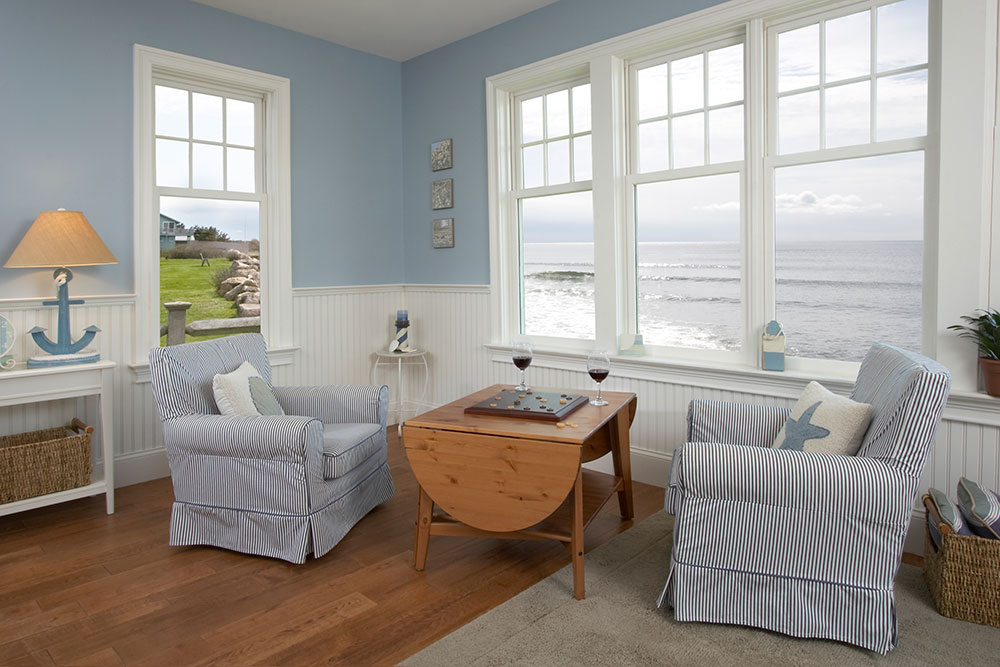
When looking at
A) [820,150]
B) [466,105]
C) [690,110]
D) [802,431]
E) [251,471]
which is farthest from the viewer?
[466,105]

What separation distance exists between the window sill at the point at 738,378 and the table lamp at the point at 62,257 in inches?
95.0

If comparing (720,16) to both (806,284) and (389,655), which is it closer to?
(806,284)

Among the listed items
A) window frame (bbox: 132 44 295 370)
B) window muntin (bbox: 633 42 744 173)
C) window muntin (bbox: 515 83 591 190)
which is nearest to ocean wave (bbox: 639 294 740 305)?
window muntin (bbox: 633 42 744 173)

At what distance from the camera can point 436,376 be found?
4.82 meters

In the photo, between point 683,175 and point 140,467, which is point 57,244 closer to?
point 140,467

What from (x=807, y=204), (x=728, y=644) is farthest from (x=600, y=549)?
(x=807, y=204)

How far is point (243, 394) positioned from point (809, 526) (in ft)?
7.38

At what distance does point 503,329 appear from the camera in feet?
14.3

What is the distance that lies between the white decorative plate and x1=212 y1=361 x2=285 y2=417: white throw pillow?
0.99 metres

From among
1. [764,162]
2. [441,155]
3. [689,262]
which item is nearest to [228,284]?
[441,155]

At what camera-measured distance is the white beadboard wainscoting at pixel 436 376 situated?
2.63 metres

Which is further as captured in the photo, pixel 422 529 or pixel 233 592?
pixel 422 529

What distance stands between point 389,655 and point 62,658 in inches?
38.2

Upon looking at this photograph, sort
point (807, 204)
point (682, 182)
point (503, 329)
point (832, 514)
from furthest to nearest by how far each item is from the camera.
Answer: point (503, 329)
point (682, 182)
point (807, 204)
point (832, 514)
